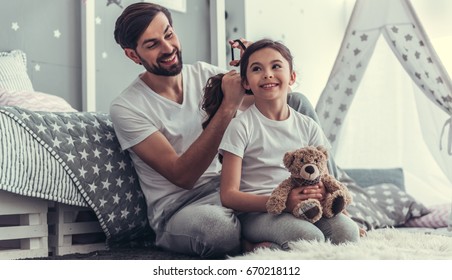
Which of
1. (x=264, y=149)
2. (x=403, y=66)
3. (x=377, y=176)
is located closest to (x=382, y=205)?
(x=377, y=176)

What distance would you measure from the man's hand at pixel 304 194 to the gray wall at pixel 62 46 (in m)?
1.40

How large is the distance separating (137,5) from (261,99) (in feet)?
1.20

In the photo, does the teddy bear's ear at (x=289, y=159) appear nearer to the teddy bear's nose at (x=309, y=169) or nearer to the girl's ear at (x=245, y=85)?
the teddy bear's nose at (x=309, y=169)

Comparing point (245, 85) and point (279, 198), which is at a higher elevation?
point (245, 85)

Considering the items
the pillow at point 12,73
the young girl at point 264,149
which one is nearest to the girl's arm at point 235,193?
the young girl at point 264,149

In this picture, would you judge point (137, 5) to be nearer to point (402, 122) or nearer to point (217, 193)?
point (217, 193)

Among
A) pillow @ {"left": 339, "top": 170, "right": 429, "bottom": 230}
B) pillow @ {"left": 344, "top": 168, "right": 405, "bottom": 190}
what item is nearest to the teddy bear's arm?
pillow @ {"left": 339, "top": 170, "right": 429, "bottom": 230}

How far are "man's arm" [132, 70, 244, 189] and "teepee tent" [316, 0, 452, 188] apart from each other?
2.91 ft

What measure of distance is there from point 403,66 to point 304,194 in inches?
40.2

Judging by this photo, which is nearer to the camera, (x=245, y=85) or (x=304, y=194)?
(x=304, y=194)

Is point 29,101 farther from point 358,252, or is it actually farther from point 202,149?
point 358,252

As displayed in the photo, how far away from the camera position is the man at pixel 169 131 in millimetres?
1220

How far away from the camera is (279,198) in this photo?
1087 millimetres

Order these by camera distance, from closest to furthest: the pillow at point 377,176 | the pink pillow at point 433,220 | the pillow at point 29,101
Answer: the pillow at point 29,101 < the pink pillow at point 433,220 < the pillow at point 377,176
